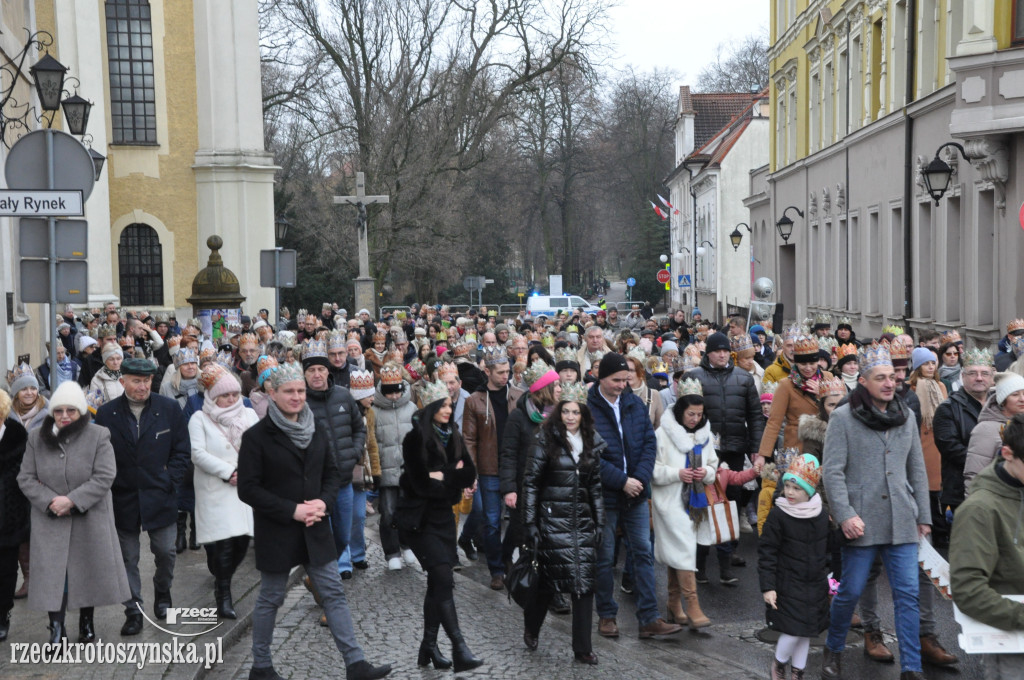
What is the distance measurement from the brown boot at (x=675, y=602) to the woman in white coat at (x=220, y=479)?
2823 mm

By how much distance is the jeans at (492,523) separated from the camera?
9.91m

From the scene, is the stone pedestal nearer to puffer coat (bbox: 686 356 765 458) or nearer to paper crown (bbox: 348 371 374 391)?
paper crown (bbox: 348 371 374 391)

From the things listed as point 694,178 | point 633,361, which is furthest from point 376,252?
point 633,361

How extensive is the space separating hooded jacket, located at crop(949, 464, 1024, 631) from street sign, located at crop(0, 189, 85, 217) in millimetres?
6203

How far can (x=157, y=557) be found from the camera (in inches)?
332

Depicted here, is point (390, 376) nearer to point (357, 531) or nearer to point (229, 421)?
point (357, 531)

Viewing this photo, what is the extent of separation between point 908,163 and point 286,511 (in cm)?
1999

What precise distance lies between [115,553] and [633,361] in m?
4.32

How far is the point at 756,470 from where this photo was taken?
9633mm

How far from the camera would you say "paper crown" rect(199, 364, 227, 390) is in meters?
8.67

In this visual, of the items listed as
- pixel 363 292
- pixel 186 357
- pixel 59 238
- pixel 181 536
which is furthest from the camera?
pixel 363 292

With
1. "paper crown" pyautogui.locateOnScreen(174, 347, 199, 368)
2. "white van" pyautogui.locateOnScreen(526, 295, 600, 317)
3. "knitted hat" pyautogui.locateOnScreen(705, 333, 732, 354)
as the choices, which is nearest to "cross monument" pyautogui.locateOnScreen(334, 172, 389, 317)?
"white van" pyautogui.locateOnScreen(526, 295, 600, 317)

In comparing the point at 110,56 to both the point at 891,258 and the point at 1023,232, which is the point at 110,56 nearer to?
the point at 891,258

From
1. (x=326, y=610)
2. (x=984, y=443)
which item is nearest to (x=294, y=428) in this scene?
(x=326, y=610)
